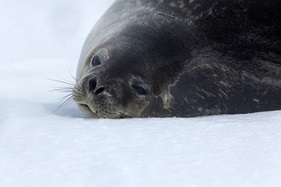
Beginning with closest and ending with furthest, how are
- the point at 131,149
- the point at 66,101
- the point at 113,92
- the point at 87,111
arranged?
the point at 131,149, the point at 113,92, the point at 87,111, the point at 66,101

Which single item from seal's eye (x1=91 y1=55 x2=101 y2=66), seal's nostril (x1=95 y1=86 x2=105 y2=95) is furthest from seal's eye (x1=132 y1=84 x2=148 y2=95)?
seal's eye (x1=91 y1=55 x2=101 y2=66)

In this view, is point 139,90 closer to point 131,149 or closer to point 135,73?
point 135,73

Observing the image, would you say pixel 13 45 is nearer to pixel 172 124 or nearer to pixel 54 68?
pixel 54 68

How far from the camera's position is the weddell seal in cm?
328

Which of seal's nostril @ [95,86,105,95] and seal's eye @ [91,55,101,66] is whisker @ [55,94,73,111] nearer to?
seal's eye @ [91,55,101,66]

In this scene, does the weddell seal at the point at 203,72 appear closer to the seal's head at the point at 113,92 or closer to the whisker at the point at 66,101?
the seal's head at the point at 113,92

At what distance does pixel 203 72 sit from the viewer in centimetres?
331

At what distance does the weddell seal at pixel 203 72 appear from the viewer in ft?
10.8

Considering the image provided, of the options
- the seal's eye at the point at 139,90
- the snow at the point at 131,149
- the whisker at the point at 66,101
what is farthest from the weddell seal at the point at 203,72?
the whisker at the point at 66,101

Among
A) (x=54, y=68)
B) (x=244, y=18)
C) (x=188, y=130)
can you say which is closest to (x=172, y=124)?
(x=188, y=130)

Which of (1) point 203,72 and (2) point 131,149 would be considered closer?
(2) point 131,149

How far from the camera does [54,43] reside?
5.80 m

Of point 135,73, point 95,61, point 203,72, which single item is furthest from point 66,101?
point 203,72

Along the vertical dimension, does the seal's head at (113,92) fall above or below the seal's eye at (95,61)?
below
